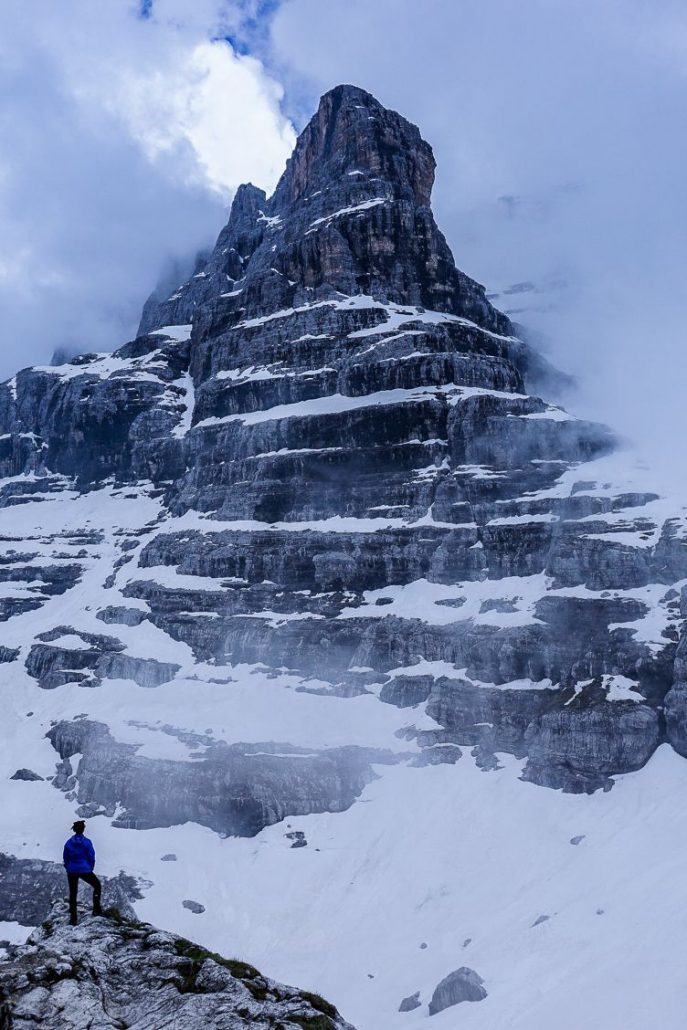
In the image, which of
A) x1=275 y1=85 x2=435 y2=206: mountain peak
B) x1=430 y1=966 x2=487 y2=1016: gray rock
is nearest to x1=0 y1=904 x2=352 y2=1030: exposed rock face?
x1=430 y1=966 x2=487 y2=1016: gray rock

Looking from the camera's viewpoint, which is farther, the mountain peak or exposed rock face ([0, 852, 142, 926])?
the mountain peak

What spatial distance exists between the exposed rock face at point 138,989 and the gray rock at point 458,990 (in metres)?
26.0

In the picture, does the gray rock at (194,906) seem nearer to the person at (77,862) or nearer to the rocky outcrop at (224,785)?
the rocky outcrop at (224,785)

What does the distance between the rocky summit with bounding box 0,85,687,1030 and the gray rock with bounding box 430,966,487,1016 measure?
104 inches

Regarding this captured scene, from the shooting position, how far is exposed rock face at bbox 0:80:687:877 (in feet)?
246

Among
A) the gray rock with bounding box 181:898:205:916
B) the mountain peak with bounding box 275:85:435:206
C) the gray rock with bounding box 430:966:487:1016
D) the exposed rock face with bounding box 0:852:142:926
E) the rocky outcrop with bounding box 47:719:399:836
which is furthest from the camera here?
the mountain peak with bounding box 275:85:435:206

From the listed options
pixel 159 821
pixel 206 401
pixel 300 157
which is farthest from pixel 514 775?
pixel 300 157

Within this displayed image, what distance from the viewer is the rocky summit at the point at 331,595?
70.5 m

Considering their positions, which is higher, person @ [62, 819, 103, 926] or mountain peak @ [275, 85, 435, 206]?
mountain peak @ [275, 85, 435, 206]

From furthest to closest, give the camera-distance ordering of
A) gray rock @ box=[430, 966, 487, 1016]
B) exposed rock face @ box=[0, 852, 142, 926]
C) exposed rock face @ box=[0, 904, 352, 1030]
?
1. exposed rock face @ box=[0, 852, 142, 926]
2. gray rock @ box=[430, 966, 487, 1016]
3. exposed rock face @ box=[0, 904, 352, 1030]

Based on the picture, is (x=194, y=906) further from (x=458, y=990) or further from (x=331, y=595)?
(x=331, y=595)

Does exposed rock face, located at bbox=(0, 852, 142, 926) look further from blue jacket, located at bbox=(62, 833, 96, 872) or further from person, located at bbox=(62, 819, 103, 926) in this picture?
blue jacket, located at bbox=(62, 833, 96, 872)

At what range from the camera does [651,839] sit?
185 ft

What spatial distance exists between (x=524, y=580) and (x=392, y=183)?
107 metres
